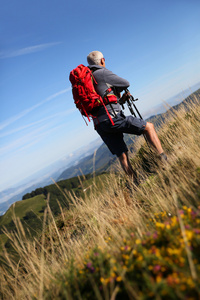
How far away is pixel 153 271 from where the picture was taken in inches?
53.4

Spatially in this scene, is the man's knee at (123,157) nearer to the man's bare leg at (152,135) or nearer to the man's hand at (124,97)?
the man's bare leg at (152,135)

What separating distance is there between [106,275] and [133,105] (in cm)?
317

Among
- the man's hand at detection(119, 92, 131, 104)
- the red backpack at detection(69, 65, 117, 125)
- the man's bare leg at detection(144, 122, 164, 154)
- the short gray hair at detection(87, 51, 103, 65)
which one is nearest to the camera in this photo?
the red backpack at detection(69, 65, 117, 125)

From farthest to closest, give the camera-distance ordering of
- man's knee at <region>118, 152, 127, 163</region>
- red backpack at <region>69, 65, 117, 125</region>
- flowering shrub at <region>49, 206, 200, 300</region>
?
man's knee at <region>118, 152, 127, 163</region>
red backpack at <region>69, 65, 117, 125</region>
flowering shrub at <region>49, 206, 200, 300</region>

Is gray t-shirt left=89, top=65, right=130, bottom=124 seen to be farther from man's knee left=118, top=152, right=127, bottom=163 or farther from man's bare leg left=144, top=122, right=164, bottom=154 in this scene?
man's knee left=118, top=152, right=127, bottom=163

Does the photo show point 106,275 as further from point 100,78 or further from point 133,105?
point 133,105

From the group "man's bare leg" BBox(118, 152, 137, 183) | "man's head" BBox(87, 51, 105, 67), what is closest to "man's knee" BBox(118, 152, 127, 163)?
"man's bare leg" BBox(118, 152, 137, 183)

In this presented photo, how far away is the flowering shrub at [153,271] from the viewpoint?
3.85 feet

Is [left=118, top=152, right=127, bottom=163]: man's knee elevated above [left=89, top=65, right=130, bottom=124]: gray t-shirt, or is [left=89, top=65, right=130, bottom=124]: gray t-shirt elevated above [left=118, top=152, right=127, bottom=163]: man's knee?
[left=89, top=65, right=130, bottom=124]: gray t-shirt

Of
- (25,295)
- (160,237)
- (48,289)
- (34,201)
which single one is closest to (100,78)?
(160,237)

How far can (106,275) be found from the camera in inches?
64.1

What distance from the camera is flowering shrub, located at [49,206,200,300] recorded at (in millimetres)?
1172

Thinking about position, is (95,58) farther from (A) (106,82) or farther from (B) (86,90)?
(B) (86,90)

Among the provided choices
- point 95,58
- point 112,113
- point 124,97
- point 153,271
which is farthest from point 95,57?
point 153,271
